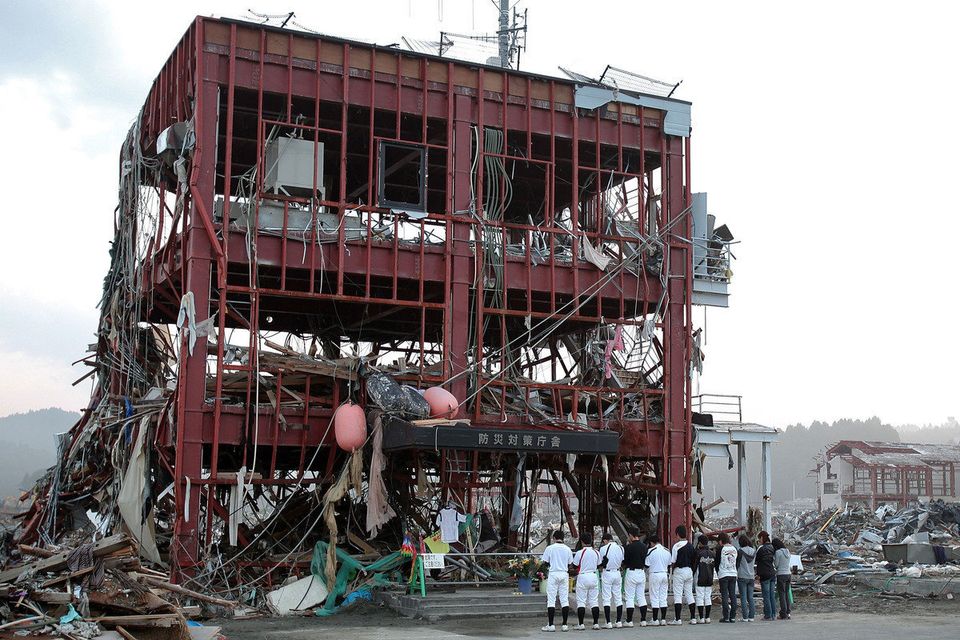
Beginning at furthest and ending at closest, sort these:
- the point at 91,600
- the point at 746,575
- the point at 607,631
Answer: the point at 746,575
the point at 607,631
the point at 91,600

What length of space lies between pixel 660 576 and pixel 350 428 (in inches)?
358

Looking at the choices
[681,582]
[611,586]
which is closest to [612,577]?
[611,586]

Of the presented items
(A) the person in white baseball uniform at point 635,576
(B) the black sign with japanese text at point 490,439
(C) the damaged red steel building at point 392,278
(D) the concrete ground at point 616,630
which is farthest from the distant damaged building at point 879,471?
(A) the person in white baseball uniform at point 635,576

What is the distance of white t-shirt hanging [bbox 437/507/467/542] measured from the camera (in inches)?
1110

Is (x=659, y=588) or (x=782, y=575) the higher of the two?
(x=782, y=575)

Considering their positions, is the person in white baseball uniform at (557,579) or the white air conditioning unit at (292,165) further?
the white air conditioning unit at (292,165)

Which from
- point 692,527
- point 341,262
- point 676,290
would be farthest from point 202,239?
point 692,527

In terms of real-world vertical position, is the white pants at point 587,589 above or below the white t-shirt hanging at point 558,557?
below

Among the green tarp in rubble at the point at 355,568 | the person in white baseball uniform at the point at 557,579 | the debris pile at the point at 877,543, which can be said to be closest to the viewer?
the person in white baseball uniform at the point at 557,579

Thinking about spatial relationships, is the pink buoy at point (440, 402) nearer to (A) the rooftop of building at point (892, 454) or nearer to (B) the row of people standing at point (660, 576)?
(B) the row of people standing at point (660, 576)

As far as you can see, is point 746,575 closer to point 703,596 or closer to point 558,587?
point 703,596

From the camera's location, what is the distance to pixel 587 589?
2283 centimetres

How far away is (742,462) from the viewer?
39156 millimetres

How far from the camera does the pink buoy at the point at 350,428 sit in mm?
28203
